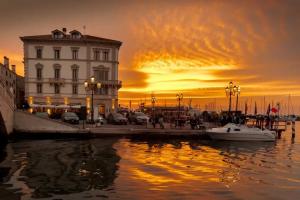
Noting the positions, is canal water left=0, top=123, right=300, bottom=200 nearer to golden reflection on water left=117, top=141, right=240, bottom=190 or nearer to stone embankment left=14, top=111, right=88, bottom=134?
golden reflection on water left=117, top=141, right=240, bottom=190

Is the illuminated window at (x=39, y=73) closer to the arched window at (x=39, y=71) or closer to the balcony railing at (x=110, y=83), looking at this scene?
the arched window at (x=39, y=71)

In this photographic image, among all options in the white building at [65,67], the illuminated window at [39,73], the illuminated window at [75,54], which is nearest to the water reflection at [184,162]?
the white building at [65,67]

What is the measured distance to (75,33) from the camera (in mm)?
75562

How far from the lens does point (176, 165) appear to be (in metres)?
25.9

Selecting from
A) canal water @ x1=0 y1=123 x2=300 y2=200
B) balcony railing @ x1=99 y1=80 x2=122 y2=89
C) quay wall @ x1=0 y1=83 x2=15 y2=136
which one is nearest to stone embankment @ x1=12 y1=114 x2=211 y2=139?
quay wall @ x1=0 y1=83 x2=15 y2=136

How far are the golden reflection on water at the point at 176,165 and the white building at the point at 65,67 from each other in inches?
1585

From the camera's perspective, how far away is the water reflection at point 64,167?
18188mm

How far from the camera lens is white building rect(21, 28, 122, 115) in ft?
245

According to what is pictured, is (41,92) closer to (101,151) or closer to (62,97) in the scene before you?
(62,97)

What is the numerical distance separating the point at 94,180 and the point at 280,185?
401 inches

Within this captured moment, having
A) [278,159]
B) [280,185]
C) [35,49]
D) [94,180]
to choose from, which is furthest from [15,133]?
[35,49]

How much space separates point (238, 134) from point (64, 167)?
1037 inches

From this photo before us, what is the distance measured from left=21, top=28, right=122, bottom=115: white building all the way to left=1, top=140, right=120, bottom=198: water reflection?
39.6 metres

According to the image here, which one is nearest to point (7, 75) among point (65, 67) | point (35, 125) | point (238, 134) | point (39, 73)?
point (39, 73)
